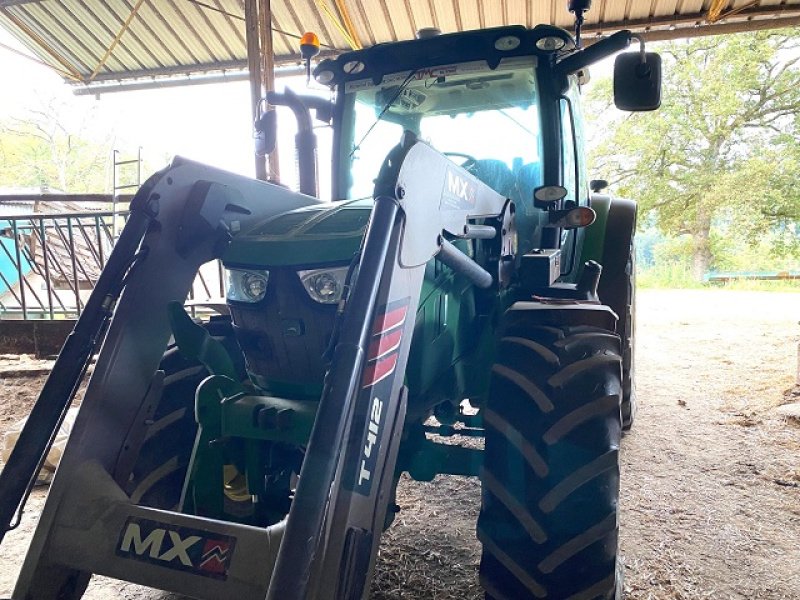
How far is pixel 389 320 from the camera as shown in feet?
4.41

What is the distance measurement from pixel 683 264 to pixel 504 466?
19.9 metres

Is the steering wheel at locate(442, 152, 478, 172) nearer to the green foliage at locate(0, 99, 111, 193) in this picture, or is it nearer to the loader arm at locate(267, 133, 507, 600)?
the loader arm at locate(267, 133, 507, 600)

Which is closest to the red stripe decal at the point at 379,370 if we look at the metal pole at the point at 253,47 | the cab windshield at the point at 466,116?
the cab windshield at the point at 466,116

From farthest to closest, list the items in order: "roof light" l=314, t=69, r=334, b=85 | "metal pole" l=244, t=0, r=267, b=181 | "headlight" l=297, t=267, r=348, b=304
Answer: "metal pole" l=244, t=0, r=267, b=181, "roof light" l=314, t=69, r=334, b=85, "headlight" l=297, t=267, r=348, b=304

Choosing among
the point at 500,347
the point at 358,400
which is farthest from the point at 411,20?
the point at 358,400

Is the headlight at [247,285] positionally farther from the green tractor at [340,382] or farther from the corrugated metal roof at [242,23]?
the corrugated metal roof at [242,23]

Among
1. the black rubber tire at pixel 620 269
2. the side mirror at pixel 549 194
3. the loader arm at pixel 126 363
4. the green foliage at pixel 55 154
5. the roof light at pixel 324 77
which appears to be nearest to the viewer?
the loader arm at pixel 126 363

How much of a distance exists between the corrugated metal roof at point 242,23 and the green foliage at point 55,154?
17.7m

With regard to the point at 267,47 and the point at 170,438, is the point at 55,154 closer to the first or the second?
the point at 267,47

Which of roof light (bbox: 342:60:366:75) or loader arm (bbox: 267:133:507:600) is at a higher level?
roof light (bbox: 342:60:366:75)

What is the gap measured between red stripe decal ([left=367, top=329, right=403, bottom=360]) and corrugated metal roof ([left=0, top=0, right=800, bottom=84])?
5238mm

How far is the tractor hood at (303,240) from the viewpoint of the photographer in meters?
1.70

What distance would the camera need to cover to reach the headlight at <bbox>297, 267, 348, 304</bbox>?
1.69 metres

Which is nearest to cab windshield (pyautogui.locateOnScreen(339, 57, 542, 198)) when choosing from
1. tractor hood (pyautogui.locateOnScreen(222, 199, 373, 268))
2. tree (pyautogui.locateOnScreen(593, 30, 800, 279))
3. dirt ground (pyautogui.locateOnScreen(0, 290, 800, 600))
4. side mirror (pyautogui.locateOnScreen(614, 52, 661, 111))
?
side mirror (pyautogui.locateOnScreen(614, 52, 661, 111))
